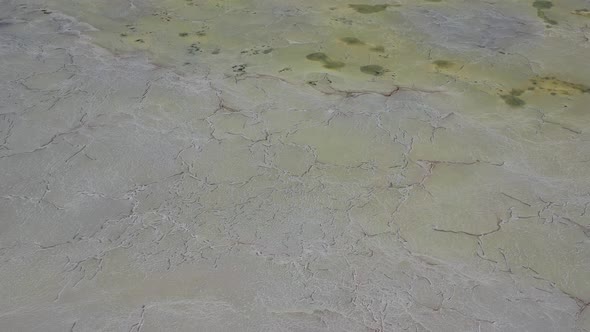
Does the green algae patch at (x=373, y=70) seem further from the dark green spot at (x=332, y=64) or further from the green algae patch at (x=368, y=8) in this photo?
the green algae patch at (x=368, y=8)

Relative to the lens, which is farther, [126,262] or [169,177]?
[169,177]

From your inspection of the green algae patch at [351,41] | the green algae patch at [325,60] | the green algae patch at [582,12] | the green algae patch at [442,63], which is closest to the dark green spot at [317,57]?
the green algae patch at [325,60]

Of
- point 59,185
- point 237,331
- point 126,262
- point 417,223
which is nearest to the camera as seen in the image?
point 237,331

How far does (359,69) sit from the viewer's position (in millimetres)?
2551

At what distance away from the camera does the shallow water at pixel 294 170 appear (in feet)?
5.06

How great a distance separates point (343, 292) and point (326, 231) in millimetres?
239

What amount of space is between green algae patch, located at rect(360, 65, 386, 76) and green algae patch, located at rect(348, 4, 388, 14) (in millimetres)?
597

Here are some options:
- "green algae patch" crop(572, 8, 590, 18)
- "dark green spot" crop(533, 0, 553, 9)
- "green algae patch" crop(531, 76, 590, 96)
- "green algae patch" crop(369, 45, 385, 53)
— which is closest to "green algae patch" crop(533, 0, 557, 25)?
"dark green spot" crop(533, 0, 553, 9)

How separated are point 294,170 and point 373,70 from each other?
2.61 ft

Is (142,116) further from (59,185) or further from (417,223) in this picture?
(417,223)

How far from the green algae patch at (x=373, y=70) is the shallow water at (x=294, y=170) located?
11 millimetres

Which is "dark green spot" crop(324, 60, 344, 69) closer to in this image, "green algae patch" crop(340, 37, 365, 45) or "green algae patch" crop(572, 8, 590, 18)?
"green algae patch" crop(340, 37, 365, 45)

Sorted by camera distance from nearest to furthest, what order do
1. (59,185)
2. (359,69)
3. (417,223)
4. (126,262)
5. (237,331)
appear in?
(237,331) → (126,262) → (417,223) → (59,185) → (359,69)

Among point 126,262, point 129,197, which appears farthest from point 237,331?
point 129,197
